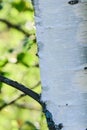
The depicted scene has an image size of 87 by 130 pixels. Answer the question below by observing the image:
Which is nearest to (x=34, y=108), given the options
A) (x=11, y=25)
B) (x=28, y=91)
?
(x=11, y=25)

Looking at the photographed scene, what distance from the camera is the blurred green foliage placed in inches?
60.8

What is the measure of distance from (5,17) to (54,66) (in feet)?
6.03

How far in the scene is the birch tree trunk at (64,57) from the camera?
0.75m

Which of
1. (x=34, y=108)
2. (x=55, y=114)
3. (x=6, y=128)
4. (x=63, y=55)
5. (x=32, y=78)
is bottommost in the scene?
(x=34, y=108)

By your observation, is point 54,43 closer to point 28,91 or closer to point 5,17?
point 28,91

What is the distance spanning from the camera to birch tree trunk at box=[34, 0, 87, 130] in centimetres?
75

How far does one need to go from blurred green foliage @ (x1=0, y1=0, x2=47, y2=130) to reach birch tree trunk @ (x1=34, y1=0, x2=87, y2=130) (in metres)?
0.29

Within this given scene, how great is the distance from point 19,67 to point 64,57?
0.86 metres

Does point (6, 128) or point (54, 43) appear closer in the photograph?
point (54, 43)

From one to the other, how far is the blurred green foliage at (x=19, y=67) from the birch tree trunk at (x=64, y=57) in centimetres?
29

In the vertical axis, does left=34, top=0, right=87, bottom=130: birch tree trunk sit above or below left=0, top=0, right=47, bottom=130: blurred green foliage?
above

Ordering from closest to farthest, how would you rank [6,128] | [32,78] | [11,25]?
1. [32,78]
2. [6,128]
3. [11,25]

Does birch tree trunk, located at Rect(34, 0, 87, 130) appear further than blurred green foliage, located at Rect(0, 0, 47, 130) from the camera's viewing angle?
No

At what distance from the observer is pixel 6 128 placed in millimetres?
1969
